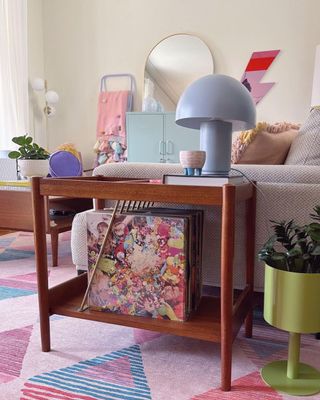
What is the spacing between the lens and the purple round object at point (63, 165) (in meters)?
2.08

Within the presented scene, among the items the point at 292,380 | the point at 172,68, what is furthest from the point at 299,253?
the point at 172,68

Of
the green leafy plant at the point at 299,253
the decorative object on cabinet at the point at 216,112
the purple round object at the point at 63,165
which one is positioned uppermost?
the decorative object on cabinet at the point at 216,112

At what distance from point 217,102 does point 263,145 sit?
47 cm

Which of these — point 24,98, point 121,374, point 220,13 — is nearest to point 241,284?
point 121,374

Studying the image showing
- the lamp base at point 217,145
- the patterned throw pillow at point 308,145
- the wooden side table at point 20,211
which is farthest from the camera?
the wooden side table at point 20,211

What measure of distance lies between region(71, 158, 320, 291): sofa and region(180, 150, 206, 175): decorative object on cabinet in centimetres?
19

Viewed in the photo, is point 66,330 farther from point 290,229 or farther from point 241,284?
point 290,229

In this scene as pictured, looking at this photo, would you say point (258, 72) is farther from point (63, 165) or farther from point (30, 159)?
point (30, 159)

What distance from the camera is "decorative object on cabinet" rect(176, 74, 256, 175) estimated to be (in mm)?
954

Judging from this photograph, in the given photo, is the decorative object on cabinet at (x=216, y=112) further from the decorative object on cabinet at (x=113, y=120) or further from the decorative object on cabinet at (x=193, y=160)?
the decorative object on cabinet at (x=113, y=120)

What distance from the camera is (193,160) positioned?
958 mm

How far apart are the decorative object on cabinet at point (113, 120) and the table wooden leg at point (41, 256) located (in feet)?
8.03

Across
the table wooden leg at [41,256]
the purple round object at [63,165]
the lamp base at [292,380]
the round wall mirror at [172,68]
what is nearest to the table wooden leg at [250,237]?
the lamp base at [292,380]

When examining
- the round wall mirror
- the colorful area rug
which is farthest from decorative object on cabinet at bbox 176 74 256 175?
the round wall mirror
